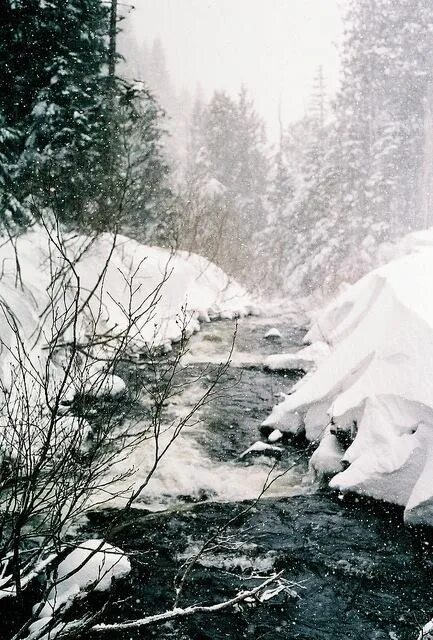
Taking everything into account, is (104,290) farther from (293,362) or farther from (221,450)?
(221,450)

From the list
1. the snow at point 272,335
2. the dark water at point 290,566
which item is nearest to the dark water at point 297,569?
the dark water at point 290,566

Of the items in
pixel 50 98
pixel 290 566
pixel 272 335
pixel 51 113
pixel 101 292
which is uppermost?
pixel 50 98

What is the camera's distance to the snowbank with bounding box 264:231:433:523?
4.98m

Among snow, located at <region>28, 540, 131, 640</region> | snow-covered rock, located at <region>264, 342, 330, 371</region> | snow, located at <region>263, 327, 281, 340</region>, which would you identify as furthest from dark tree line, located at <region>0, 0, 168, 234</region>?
snow, located at <region>28, 540, 131, 640</region>

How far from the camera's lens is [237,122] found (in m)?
34.5

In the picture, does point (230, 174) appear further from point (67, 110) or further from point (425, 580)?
point (425, 580)

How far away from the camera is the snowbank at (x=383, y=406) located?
4984 mm

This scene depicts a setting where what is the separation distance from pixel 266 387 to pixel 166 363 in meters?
2.00

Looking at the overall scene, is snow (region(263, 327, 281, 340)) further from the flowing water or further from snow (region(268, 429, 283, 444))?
snow (region(268, 429, 283, 444))

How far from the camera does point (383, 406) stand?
555 centimetres

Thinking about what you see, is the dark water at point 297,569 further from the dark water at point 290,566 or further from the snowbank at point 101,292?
the snowbank at point 101,292

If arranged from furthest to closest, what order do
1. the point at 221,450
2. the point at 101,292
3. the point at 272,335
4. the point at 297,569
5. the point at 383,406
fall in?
the point at 272,335, the point at 221,450, the point at 383,406, the point at 297,569, the point at 101,292

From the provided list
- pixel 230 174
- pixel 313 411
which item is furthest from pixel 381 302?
pixel 230 174

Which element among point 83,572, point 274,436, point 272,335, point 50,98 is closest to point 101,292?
point 83,572
